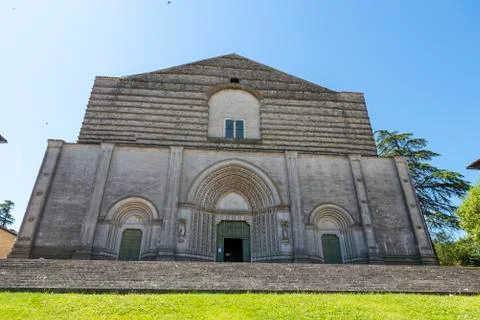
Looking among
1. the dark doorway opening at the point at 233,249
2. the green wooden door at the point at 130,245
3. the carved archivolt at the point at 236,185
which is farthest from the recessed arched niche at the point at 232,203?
the green wooden door at the point at 130,245

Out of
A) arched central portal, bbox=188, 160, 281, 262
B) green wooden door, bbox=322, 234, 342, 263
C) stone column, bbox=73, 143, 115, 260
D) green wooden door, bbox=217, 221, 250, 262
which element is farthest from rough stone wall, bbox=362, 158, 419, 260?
stone column, bbox=73, 143, 115, 260

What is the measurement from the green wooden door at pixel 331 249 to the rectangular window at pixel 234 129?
7109 millimetres

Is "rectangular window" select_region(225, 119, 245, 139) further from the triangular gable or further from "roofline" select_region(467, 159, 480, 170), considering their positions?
"roofline" select_region(467, 159, 480, 170)

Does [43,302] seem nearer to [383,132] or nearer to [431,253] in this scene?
[431,253]

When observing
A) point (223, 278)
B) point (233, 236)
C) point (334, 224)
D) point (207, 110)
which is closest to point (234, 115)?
point (207, 110)

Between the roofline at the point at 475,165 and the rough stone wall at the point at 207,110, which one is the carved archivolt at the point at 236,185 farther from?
the roofline at the point at 475,165

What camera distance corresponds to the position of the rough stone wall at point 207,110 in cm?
1869

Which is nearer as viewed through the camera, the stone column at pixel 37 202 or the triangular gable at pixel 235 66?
the stone column at pixel 37 202

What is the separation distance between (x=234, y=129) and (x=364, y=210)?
8154 mm

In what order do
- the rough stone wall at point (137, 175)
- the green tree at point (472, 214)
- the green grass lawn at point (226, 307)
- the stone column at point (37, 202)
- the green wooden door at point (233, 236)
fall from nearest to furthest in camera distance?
the green grass lawn at point (226, 307)
the stone column at point (37, 202)
the rough stone wall at point (137, 175)
the green wooden door at point (233, 236)
the green tree at point (472, 214)

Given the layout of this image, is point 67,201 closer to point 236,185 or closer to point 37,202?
point 37,202

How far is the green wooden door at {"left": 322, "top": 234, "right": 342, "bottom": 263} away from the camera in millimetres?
16095

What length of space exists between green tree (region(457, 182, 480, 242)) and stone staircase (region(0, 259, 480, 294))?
8520mm

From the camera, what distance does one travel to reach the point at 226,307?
7398 millimetres
